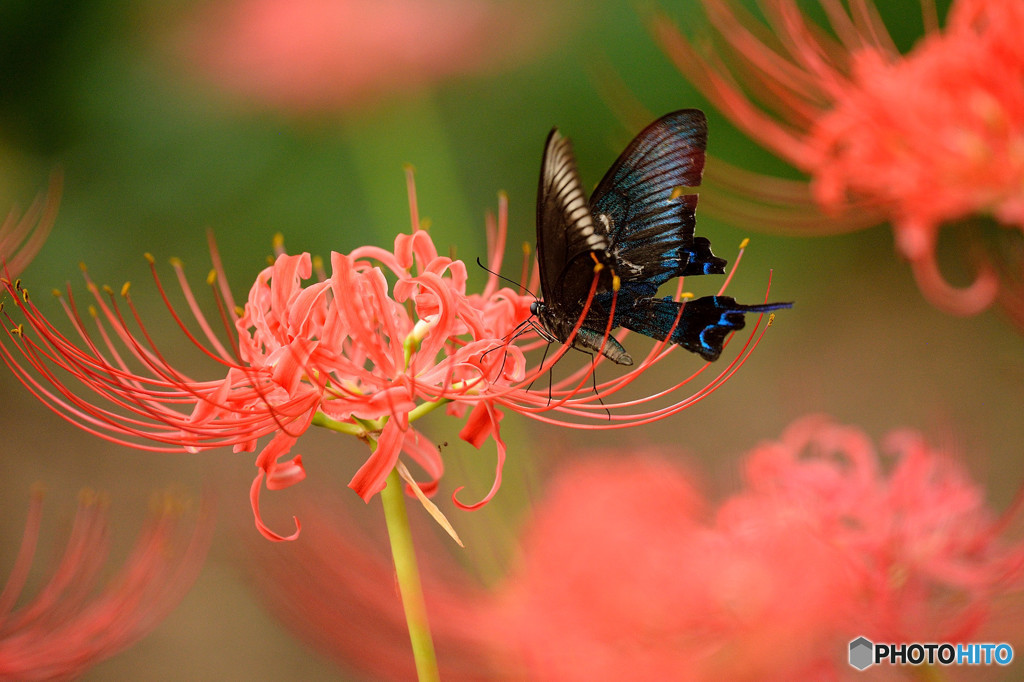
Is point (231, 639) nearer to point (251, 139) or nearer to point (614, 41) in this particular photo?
point (251, 139)

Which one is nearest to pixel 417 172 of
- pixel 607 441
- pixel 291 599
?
pixel 607 441

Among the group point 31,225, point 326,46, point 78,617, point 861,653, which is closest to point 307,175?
point 326,46

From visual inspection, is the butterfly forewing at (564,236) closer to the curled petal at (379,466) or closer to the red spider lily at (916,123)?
the curled petal at (379,466)

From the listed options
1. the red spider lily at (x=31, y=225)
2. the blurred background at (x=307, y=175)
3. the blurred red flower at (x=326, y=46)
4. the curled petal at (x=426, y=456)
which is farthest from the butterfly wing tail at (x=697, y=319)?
the blurred red flower at (x=326, y=46)

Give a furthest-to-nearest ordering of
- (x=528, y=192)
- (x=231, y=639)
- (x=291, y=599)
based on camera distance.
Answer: (x=528, y=192) → (x=231, y=639) → (x=291, y=599)

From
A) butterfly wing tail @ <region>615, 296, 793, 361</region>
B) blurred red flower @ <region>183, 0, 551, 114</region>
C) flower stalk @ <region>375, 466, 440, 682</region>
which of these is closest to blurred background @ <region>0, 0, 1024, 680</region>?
blurred red flower @ <region>183, 0, 551, 114</region>

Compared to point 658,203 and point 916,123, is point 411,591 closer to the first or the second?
point 658,203

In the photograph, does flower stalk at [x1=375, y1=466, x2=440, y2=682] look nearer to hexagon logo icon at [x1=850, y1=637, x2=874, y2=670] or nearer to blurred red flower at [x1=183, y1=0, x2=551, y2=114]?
hexagon logo icon at [x1=850, y1=637, x2=874, y2=670]
